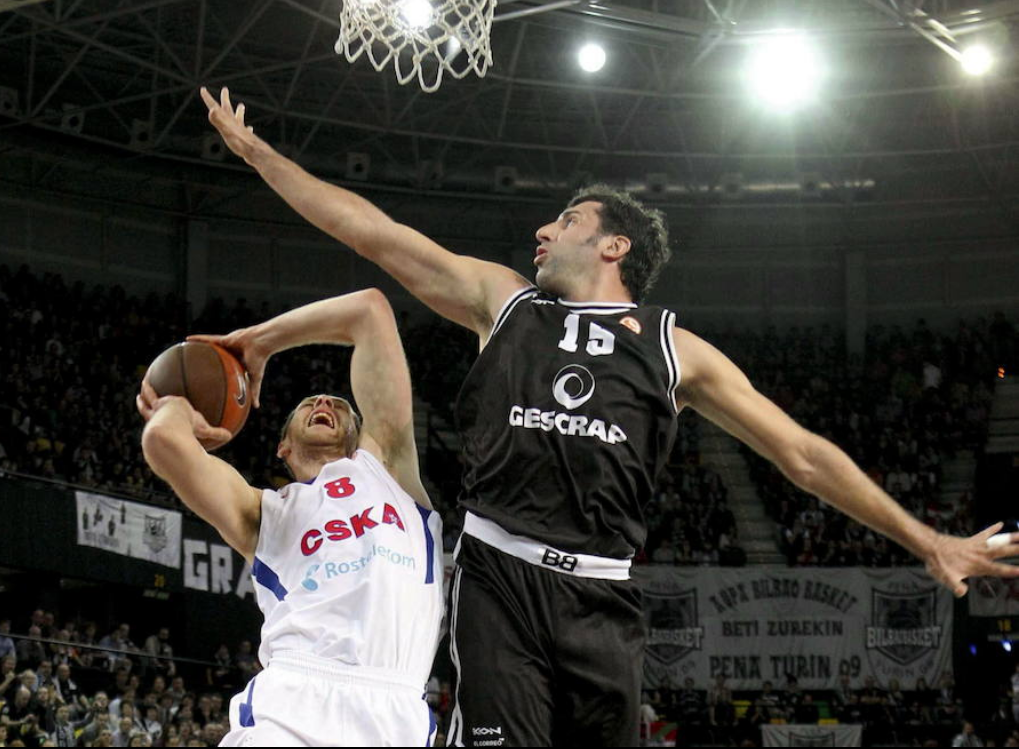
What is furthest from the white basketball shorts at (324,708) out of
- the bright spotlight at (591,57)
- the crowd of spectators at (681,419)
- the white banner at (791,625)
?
the bright spotlight at (591,57)

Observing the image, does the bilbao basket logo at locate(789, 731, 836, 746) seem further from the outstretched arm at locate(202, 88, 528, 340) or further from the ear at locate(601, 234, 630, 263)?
the outstretched arm at locate(202, 88, 528, 340)

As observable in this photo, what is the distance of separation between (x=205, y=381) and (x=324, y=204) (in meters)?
0.85

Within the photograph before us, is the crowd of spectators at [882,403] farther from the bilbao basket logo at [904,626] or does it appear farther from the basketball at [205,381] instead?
the basketball at [205,381]

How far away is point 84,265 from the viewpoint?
25.8 metres

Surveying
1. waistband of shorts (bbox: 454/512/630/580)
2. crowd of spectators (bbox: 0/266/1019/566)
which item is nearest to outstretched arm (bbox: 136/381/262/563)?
waistband of shorts (bbox: 454/512/630/580)

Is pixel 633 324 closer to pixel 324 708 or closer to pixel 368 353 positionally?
pixel 368 353

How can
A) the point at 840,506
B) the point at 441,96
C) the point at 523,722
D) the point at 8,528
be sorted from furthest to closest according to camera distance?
the point at 441,96, the point at 8,528, the point at 840,506, the point at 523,722

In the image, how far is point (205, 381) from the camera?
490 centimetres

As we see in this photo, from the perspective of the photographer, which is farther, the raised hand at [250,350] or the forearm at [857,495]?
the raised hand at [250,350]

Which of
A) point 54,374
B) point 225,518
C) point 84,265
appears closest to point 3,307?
point 54,374

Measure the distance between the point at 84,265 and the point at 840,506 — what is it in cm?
2320

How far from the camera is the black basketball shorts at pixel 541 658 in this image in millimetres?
4047

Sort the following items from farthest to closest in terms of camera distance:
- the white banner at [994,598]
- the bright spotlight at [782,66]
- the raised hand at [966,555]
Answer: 1. the white banner at [994,598]
2. the bright spotlight at [782,66]
3. the raised hand at [966,555]

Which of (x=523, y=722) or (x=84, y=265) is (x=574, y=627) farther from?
(x=84, y=265)
